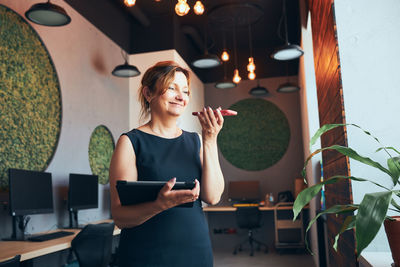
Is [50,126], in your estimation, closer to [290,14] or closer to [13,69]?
[13,69]

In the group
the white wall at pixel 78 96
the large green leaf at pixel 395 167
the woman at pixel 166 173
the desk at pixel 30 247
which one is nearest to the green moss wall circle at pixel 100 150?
the white wall at pixel 78 96

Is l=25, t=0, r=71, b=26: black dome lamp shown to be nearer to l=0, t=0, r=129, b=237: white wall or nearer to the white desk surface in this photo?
l=0, t=0, r=129, b=237: white wall

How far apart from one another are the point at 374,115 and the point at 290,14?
4611mm

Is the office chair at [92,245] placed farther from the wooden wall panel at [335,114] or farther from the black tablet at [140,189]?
the black tablet at [140,189]

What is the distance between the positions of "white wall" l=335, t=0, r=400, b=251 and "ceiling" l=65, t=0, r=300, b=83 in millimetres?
3375

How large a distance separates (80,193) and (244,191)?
3.77 meters

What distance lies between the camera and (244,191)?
23.2 feet

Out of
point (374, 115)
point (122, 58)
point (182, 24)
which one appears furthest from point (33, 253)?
point (182, 24)

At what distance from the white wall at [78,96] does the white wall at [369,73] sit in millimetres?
3079

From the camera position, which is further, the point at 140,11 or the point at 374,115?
the point at 140,11

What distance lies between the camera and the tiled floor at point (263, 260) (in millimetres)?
5539

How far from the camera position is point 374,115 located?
70.9 inches

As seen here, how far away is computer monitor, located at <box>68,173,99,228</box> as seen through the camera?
12.9ft

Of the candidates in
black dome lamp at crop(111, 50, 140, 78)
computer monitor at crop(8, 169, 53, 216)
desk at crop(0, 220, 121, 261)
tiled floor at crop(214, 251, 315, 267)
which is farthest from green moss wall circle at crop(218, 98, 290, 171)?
desk at crop(0, 220, 121, 261)
